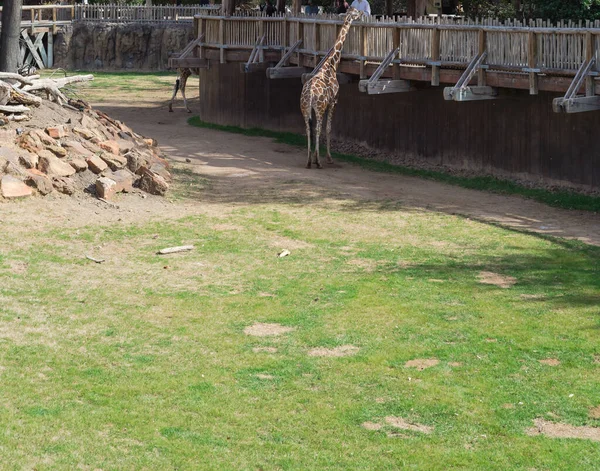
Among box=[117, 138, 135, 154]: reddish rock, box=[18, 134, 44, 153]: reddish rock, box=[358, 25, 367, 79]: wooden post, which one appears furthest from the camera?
box=[358, 25, 367, 79]: wooden post

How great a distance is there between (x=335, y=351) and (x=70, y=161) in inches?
321

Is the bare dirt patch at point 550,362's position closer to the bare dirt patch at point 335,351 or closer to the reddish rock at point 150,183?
the bare dirt patch at point 335,351

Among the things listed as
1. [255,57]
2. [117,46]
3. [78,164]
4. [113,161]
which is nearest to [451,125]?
[255,57]

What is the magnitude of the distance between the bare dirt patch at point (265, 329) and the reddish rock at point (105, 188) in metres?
6.17

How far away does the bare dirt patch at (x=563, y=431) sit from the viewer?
28.6 ft

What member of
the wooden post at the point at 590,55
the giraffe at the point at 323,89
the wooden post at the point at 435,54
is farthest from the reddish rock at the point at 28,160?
the wooden post at the point at 590,55

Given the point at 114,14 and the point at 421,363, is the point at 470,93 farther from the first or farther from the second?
the point at 114,14

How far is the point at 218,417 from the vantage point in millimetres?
8984

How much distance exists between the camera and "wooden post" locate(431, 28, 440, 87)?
805 inches

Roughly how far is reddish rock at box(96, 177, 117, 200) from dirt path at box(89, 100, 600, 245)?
7.07 feet

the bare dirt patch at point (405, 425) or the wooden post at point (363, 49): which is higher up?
the wooden post at point (363, 49)

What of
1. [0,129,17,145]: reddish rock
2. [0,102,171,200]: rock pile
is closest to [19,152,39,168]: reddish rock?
[0,102,171,200]: rock pile

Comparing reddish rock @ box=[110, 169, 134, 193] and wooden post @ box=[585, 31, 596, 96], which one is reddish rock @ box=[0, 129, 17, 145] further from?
wooden post @ box=[585, 31, 596, 96]

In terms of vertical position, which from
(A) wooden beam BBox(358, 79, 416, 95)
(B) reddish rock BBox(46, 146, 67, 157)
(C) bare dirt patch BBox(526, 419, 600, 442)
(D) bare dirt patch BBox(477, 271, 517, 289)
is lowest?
(C) bare dirt patch BBox(526, 419, 600, 442)
